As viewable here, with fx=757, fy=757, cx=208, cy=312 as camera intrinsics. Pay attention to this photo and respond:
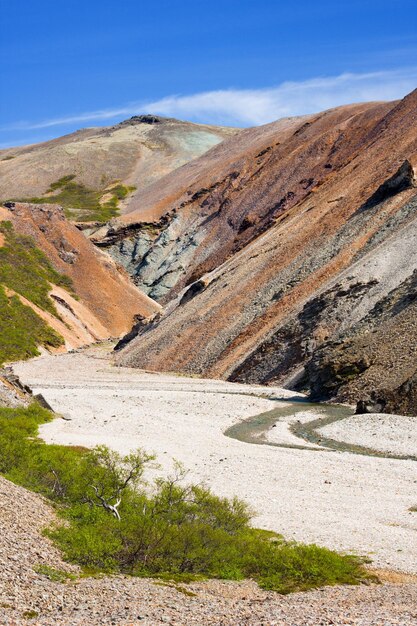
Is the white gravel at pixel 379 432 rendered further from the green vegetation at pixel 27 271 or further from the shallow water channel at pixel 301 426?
the green vegetation at pixel 27 271

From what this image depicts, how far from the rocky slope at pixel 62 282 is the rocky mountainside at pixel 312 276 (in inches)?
379

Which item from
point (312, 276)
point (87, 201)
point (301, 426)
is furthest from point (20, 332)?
point (87, 201)

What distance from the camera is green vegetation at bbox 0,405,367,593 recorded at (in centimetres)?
1806

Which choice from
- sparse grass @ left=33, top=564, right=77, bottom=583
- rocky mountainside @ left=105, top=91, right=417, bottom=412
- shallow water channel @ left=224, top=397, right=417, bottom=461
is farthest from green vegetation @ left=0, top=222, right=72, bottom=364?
sparse grass @ left=33, top=564, right=77, bottom=583

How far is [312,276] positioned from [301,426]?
27353 mm

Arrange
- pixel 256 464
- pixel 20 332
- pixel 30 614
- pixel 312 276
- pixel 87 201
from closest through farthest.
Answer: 1. pixel 30 614
2. pixel 256 464
3. pixel 312 276
4. pixel 20 332
5. pixel 87 201

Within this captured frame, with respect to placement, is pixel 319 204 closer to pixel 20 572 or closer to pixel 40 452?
pixel 40 452

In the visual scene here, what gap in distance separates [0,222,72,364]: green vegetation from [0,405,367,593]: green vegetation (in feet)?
162

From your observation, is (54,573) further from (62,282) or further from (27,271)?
(62,282)

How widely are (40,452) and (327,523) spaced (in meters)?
10.2

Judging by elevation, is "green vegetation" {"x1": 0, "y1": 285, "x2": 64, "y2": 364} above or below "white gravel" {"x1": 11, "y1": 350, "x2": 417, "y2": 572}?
above

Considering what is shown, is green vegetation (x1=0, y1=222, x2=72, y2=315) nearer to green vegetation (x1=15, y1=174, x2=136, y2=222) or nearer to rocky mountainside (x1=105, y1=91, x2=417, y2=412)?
rocky mountainside (x1=105, y1=91, x2=417, y2=412)

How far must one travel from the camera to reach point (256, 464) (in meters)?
30.5

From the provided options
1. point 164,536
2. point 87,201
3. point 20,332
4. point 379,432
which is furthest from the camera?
point 87,201
